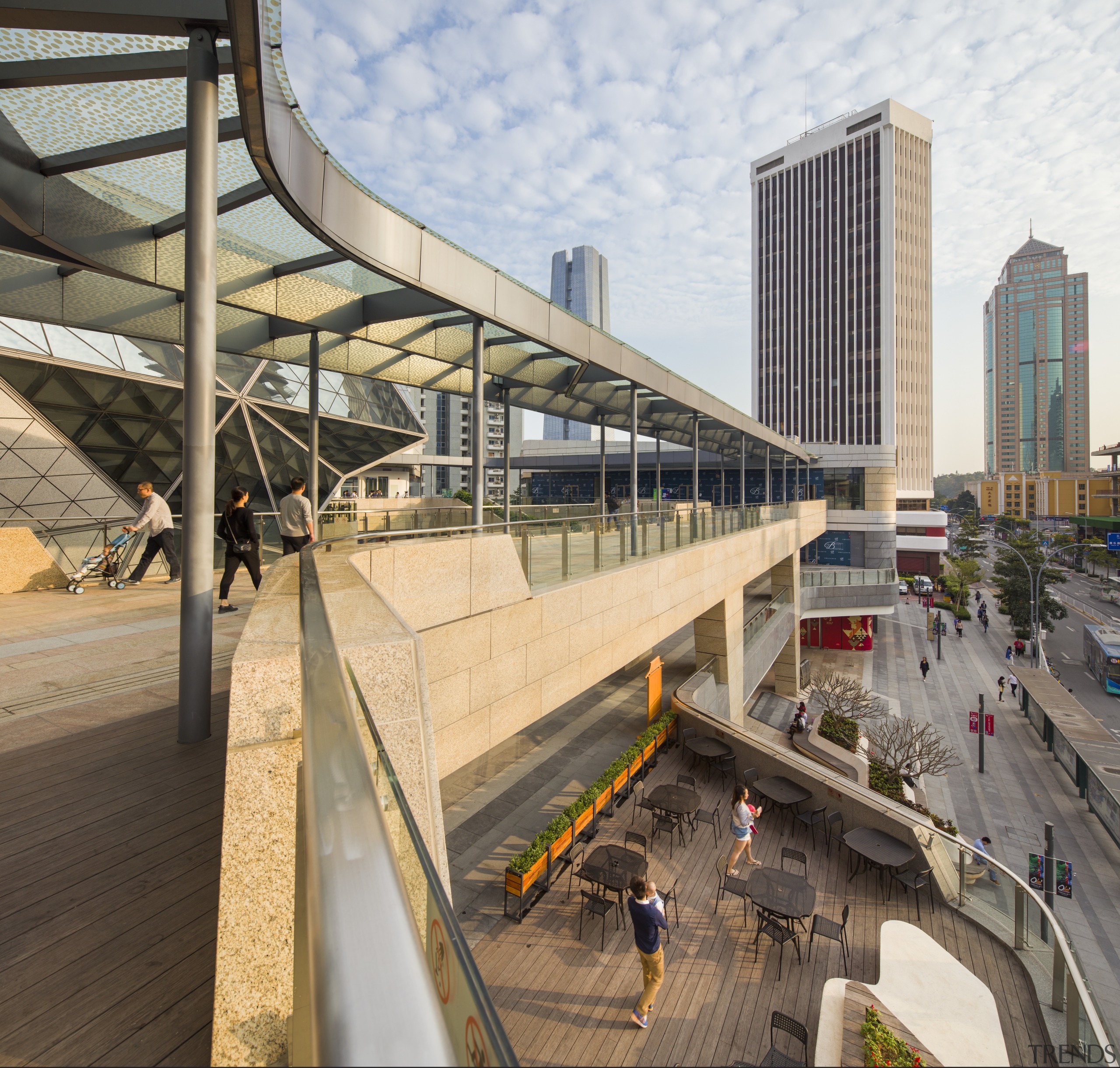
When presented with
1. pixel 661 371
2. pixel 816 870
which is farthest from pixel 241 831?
pixel 661 371

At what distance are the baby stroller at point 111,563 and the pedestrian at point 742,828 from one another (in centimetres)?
1159

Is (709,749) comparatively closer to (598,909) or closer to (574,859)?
(574,859)

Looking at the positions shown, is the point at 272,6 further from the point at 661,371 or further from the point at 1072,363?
the point at 1072,363

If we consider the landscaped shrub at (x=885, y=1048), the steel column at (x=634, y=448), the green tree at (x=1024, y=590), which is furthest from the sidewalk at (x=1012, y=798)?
the steel column at (x=634, y=448)

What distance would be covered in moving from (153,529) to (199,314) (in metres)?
5.98

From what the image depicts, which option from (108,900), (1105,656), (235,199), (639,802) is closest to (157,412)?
(235,199)

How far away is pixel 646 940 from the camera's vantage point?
23.8ft

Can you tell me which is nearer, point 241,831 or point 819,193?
point 241,831

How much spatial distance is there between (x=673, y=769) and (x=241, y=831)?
1290cm

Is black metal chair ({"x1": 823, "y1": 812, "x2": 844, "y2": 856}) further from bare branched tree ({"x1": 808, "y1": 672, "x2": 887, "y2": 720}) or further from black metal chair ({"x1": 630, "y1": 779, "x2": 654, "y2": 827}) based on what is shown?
bare branched tree ({"x1": 808, "y1": 672, "x2": 887, "y2": 720})

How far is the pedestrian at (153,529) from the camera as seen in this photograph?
369 inches

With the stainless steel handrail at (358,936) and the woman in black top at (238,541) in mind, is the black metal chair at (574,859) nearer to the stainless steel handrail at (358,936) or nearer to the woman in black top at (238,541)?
the woman in black top at (238,541)

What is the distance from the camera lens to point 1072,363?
Result: 566 ft

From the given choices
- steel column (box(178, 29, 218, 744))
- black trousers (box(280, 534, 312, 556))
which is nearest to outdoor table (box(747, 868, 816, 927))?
steel column (box(178, 29, 218, 744))
